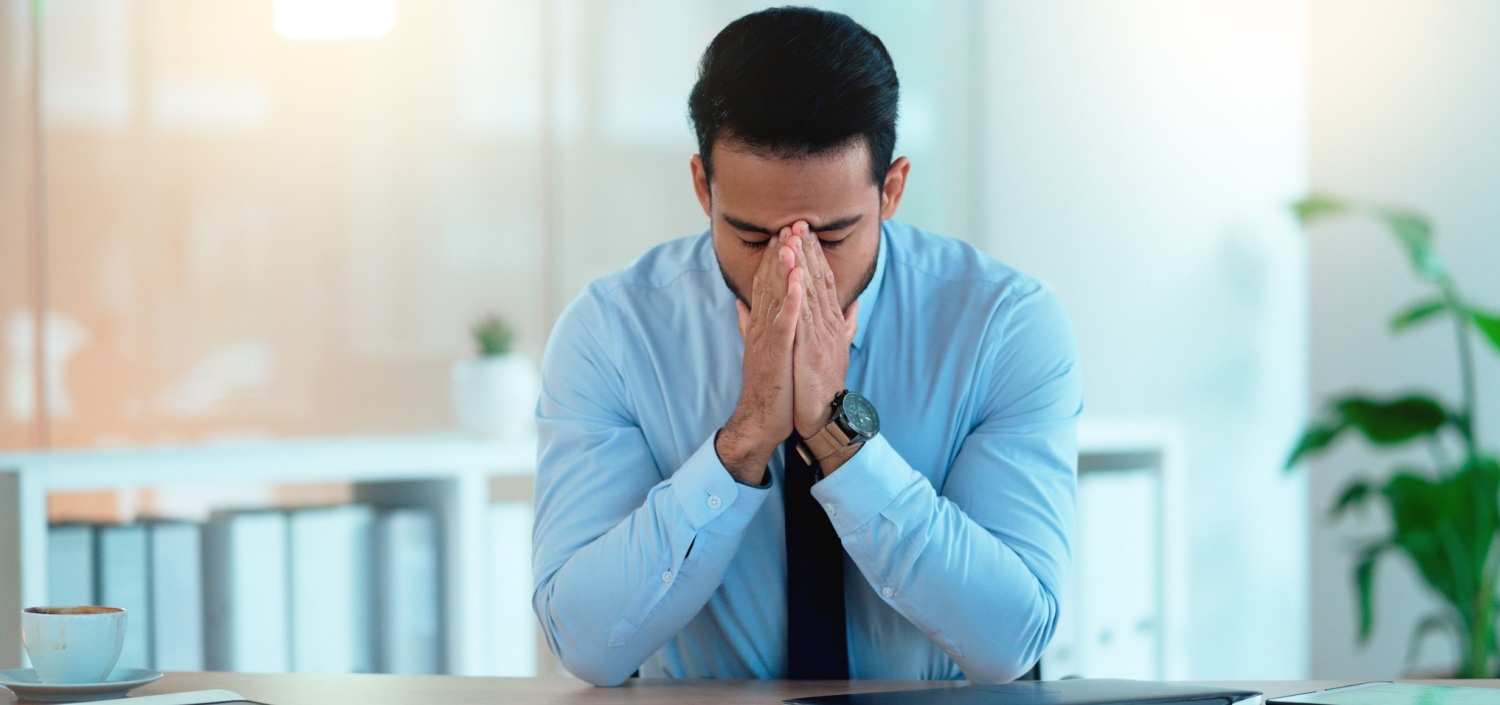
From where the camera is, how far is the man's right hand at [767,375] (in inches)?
55.7

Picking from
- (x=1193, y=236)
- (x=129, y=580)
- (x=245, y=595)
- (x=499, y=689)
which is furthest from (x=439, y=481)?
(x=1193, y=236)

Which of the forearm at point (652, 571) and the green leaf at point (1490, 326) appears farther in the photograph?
the green leaf at point (1490, 326)

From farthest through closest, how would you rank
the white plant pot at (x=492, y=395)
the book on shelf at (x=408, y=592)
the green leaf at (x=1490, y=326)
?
1. the green leaf at (x=1490, y=326)
2. the white plant pot at (x=492, y=395)
3. the book on shelf at (x=408, y=592)

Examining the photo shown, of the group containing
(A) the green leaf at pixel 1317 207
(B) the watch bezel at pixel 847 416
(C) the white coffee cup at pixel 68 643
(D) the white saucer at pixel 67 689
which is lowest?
(D) the white saucer at pixel 67 689

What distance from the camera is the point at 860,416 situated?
143cm

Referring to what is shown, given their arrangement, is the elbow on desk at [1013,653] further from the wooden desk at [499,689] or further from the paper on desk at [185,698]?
the paper on desk at [185,698]

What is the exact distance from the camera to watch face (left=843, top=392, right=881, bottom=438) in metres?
1.41

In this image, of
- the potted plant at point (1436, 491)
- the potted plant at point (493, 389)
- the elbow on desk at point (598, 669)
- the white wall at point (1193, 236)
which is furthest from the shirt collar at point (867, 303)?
the potted plant at point (1436, 491)

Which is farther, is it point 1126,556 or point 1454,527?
point 1454,527

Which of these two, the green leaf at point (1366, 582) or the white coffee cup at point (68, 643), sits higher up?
the white coffee cup at point (68, 643)

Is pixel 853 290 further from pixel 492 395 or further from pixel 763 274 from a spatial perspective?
pixel 492 395

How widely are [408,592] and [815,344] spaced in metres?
1.37

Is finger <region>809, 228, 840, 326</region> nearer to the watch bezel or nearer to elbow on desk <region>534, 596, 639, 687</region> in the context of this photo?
the watch bezel

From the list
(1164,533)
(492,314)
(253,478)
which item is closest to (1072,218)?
(1164,533)
